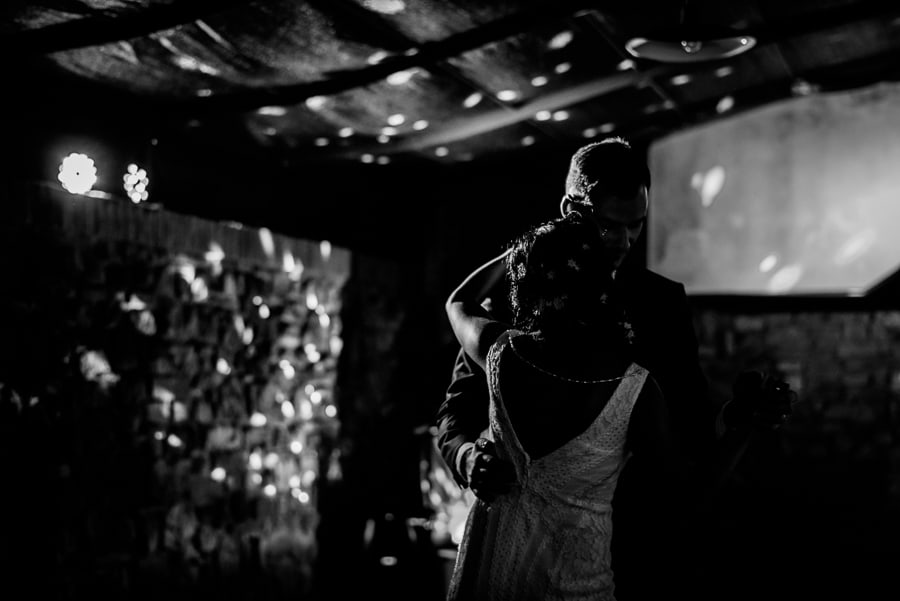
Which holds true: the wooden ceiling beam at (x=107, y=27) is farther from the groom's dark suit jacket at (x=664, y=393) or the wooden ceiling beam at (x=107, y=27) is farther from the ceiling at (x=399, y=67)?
the groom's dark suit jacket at (x=664, y=393)

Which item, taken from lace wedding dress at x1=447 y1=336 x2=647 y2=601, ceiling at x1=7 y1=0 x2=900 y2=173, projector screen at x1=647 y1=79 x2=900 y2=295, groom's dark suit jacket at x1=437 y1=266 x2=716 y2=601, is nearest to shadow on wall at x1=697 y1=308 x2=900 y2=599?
projector screen at x1=647 y1=79 x2=900 y2=295

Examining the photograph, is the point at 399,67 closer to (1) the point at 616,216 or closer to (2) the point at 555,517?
(1) the point at 616,216

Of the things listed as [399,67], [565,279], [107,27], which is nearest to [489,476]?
[565,279]

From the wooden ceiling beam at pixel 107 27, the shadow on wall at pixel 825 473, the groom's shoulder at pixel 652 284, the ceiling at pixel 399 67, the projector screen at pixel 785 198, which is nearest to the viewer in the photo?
the groom's shoulder at pixel 652 284

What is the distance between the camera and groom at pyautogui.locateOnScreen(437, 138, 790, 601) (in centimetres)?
223

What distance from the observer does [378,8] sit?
362 centimetres

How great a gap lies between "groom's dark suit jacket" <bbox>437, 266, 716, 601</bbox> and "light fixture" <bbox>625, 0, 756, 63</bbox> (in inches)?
62.6

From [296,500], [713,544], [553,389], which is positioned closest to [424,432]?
[296,500]

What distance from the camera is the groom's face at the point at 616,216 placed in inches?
87.7

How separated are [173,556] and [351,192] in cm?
253

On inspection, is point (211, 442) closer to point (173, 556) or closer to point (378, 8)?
point (173, 556)

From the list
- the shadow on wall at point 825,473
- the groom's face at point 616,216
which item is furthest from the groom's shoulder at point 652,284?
the shadow on wall at point 825,473

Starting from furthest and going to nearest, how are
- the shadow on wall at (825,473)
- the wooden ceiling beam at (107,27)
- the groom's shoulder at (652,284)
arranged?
the shadow on wall at (825,473) → the wooden ceiling beam at (107,27) → the groom's shoulder at (652,284)

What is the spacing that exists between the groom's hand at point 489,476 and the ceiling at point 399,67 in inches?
81.2
